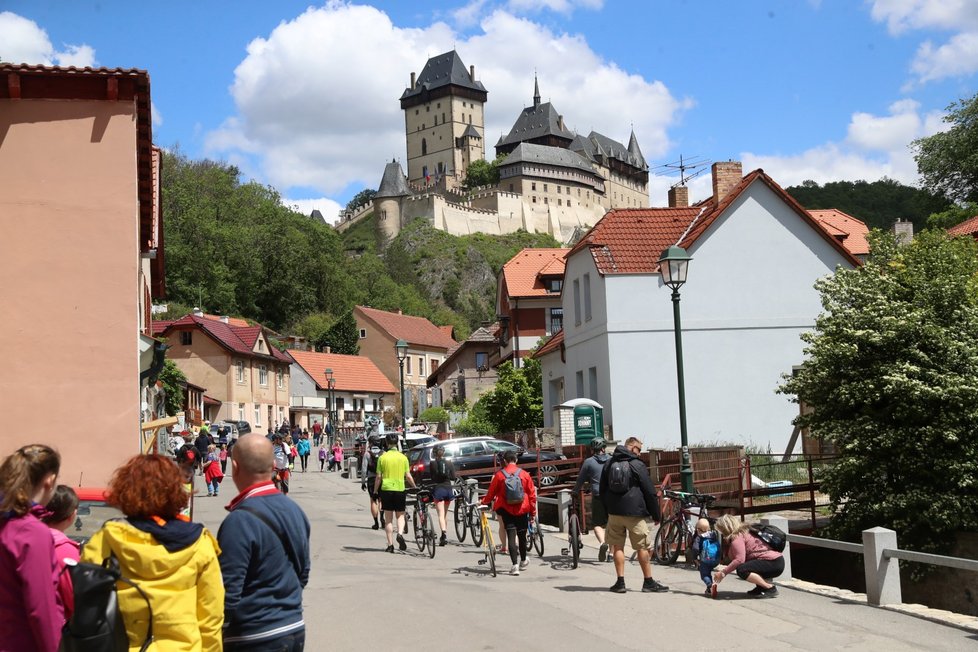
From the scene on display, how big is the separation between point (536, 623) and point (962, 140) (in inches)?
2344

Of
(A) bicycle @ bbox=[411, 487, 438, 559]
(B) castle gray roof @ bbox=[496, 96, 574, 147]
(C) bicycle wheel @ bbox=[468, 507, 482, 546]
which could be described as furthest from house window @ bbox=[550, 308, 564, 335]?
(B) castle gray roof @ bbox=[496, 96, 574, 147]

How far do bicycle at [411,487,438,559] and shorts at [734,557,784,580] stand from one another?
5500mm

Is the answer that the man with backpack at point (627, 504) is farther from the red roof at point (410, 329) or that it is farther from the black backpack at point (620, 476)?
the red roof at point (410, 329)

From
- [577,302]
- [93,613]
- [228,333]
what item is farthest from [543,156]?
[93,613]

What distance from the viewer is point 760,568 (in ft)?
38.6

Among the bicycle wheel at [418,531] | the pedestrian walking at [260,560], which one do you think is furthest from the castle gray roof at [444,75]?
the pedestrian walking at [260,560]

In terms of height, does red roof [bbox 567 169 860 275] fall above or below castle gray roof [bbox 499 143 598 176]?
below

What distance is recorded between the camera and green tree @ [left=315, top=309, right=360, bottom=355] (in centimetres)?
9231

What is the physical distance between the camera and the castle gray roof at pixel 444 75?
6968 inches

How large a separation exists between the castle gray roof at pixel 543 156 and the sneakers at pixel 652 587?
150m

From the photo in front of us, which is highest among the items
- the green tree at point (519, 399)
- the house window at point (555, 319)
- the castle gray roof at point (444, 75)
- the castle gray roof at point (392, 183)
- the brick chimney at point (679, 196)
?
the castle gray roof at point (444, 75)

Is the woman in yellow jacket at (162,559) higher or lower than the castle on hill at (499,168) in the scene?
lower

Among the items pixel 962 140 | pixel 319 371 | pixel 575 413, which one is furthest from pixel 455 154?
pixel 575 413

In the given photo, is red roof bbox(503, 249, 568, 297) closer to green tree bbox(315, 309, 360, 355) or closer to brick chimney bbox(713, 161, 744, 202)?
brick chimney bbox(713, 161, 744, 202)
